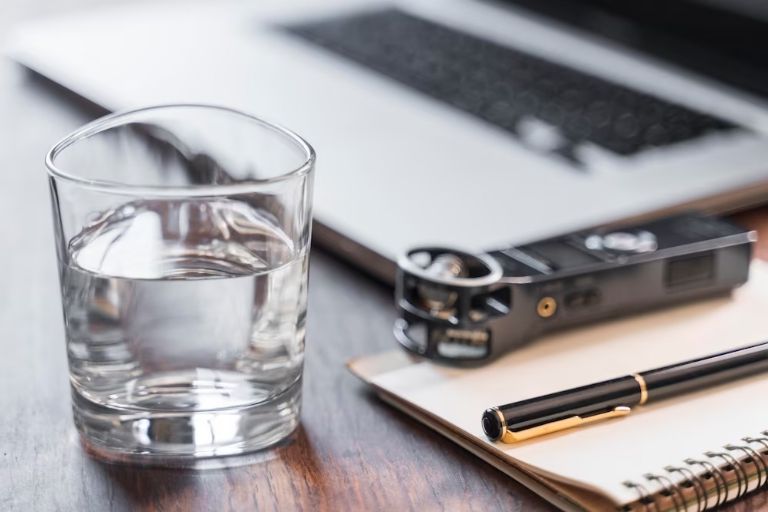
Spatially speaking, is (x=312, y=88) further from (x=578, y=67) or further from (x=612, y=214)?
(x=612, y=214)

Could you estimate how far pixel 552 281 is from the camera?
0.64 meters

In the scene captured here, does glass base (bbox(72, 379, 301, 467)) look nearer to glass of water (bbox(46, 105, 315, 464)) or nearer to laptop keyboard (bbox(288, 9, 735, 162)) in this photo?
glass of water (bbox(46, 105, 315, 464))

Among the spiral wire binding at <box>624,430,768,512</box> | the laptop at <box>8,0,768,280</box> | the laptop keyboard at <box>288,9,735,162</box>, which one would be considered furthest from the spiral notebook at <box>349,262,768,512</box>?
the laptop keyboard at <box>288,9,735,162</box>

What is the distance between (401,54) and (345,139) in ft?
0.90

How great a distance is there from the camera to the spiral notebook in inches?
20.2

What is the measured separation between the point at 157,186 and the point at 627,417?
25cm

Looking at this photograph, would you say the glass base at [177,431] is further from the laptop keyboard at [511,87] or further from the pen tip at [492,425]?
the laptop keyboard at [511,87]

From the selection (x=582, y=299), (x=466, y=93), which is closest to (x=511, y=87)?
(x=466, y=93)

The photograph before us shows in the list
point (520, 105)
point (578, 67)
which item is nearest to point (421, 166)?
point (520, 105)

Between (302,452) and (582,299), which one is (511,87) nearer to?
(582,299)

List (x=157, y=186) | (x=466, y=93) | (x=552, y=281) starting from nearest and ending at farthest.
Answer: (x=157, y=186) → (x=552, y=281) → (x=466, y=93)

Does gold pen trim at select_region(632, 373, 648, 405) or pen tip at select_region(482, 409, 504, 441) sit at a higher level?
gold pen trim at select_region(632, 373, 648, 405)

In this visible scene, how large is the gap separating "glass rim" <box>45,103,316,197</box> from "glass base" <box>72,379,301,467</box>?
0.34 ft

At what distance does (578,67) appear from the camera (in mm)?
→ 1154
